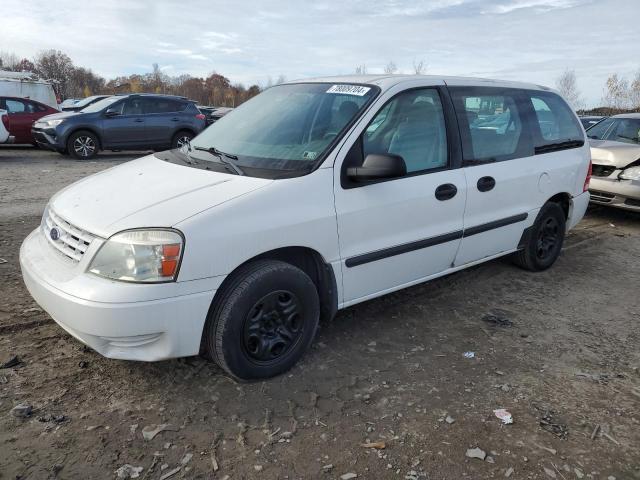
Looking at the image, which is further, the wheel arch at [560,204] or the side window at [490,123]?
the wheel arch at [560,204]

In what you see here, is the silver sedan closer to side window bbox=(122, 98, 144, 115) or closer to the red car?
side window bbox=(122, 98, 144, 115)

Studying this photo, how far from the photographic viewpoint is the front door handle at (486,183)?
400 cm

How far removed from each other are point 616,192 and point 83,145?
36.7 feet

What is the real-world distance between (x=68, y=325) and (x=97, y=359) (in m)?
0.60

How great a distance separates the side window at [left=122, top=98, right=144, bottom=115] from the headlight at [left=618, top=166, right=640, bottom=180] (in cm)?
1084

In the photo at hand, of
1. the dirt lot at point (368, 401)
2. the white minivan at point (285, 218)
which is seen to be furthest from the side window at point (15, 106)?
the white minivan at point (285, 218)

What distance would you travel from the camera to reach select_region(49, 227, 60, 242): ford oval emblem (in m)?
3.01

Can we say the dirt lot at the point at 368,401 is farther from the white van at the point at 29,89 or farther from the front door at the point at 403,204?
the white van at the point at 29,89

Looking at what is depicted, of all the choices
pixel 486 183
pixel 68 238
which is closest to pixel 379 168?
pixel 486 183

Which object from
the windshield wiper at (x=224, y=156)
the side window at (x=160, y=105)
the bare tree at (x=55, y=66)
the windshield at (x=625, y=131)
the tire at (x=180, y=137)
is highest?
the bare tree at (x=55, y=66)

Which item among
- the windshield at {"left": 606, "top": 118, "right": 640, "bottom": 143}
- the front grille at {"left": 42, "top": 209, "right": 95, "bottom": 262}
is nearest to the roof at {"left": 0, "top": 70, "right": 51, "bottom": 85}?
the front grille at {"left": 42, "top": 209, "right": 95, "bottom": 262}

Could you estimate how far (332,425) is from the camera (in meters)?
2.74

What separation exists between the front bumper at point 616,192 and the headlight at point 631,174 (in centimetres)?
6

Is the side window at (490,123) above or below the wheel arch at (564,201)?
above
